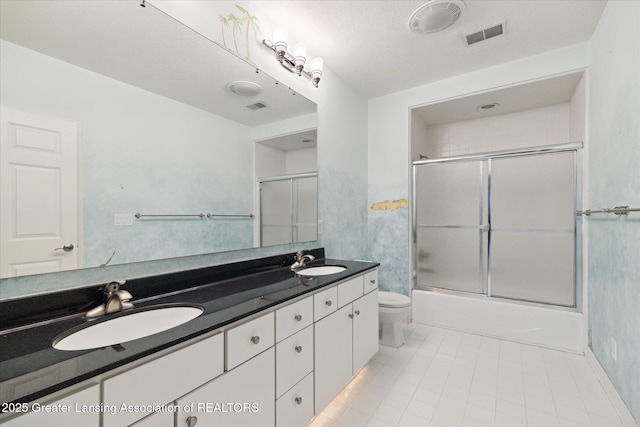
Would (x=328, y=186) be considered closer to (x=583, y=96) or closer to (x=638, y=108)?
(x=638, y=108)

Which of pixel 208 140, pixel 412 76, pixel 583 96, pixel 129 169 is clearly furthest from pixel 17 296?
pixel 583 96

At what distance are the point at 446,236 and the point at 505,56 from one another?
5.81 feet

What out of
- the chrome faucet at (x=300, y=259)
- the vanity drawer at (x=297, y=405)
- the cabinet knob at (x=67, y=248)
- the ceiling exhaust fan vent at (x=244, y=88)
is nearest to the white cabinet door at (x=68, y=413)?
the cabinet knob at (x=67, y=248)

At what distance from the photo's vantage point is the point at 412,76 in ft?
9.23

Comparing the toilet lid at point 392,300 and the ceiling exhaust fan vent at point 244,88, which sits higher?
the ceiling exhaust fan vent at point 244,88

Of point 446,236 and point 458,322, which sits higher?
point 446,236

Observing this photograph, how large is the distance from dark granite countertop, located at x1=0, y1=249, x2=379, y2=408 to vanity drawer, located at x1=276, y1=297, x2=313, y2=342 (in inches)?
2.5

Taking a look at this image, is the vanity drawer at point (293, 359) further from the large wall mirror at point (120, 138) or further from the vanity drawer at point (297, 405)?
the large wall mirror at point (120, 138)

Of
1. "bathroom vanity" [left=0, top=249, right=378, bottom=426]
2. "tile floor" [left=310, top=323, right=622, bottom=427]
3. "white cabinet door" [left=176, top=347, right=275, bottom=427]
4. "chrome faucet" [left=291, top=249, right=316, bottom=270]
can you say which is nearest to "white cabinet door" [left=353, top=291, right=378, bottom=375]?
"bathroom vanity" [left=0, top=249, right=378, bottom=426]

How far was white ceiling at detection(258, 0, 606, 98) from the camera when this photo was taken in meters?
1.87

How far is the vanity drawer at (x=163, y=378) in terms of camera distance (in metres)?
0.73

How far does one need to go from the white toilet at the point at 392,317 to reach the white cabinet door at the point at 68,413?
2.11 meters

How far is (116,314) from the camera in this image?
42.1 inches

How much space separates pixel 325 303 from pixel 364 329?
0.59 meters
